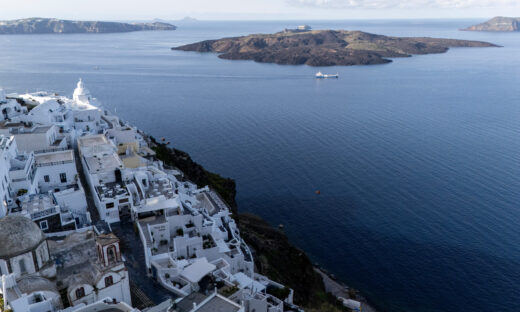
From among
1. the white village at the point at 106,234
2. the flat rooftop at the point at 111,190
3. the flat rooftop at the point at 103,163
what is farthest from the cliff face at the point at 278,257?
the flat rooftop at the point at 111,190

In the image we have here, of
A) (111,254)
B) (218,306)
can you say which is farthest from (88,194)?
(218,306)

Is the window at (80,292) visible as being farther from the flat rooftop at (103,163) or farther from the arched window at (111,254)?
the flat rooftop at (103,163)

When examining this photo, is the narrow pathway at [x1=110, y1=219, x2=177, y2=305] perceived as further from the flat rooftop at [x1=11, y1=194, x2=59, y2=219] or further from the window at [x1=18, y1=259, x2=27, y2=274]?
the window at [x1=18, y1=259, x2=27, y2=274]

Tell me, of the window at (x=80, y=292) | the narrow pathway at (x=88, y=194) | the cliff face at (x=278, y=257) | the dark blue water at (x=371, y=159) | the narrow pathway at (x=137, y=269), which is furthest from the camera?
the dark blue water at (x=371, y=159)

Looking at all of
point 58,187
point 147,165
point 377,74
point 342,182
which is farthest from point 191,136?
point 377,74

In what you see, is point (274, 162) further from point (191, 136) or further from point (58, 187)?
point (58, 187)

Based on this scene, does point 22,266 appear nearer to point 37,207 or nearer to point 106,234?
point 106,234
